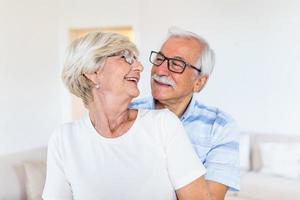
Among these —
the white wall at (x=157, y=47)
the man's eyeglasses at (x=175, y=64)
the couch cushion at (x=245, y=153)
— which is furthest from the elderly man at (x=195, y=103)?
the white wall at (x=157, y=47)

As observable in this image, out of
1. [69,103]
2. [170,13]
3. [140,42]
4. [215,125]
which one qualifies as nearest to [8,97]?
[69,103]

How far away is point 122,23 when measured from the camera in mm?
5035

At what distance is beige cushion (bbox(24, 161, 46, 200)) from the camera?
2775 millimetres

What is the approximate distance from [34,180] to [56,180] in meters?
1.55

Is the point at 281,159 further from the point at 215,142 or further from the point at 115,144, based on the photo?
the point at 115,144

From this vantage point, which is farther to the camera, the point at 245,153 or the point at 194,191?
the point at 245,153

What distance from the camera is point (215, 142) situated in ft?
4.83

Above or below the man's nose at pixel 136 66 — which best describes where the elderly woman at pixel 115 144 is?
below

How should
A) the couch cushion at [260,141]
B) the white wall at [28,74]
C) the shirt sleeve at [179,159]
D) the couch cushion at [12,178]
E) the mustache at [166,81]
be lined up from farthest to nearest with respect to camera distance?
1. the white wall at [28,74]
2. the couch cushion at [260,141]
3. the couch cushion at [12,178]
4. the mustache at [166,81]
5. the shirt sleeve at [179,159]

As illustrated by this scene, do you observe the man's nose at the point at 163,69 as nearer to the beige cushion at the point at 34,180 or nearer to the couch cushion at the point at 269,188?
the beige cushion at the point at 34,180

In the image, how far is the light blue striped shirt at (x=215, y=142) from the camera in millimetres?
1415

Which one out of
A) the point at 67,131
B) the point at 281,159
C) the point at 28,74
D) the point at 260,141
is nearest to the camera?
the point at 67,131

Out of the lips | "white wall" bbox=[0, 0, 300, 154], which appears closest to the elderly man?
the lips

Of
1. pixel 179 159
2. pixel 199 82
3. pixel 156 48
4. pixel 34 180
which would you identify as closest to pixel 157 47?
pixel 156 48
